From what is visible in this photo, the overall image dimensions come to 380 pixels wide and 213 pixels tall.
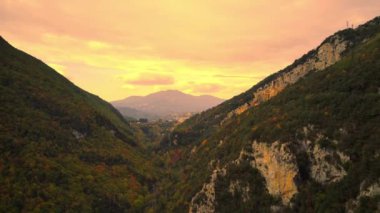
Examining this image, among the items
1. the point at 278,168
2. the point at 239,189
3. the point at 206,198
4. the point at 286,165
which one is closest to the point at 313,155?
the point at 286,165

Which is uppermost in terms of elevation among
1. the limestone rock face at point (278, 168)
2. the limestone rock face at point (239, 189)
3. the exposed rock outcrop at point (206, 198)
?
the limestone rock face at point (278, 168)

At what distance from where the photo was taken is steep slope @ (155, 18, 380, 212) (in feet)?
272

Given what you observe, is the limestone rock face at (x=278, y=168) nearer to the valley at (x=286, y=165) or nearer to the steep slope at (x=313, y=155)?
the steep slope at (x=313, y=155)

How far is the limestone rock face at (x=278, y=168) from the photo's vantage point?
102438 mm

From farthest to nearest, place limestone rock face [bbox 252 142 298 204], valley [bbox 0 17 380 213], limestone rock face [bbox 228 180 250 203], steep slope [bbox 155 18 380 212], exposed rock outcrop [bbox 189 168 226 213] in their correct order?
1. exposed rock outcrop [bbox 189 168 226 213]
2. limestone rock face [bbox 228 180 250 203]
3. limestone rock face [bbox 252 142 298 204]
4. valley [bbox 0 17 380 213]
5. steep slope [bbox 155 18 380 212]

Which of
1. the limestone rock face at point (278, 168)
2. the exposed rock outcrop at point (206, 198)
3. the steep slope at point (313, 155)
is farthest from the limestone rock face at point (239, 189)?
the exposed rock outcrop at point (206, 198)

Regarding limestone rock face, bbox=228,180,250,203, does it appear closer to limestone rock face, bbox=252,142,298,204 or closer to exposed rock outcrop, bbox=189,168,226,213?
limestone rock face, bbox=252,142,298,204

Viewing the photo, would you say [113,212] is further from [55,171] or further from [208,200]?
[208,200]

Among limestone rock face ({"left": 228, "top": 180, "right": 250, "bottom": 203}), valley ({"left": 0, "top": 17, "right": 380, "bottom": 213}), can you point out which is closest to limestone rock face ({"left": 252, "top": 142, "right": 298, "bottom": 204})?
valley ({"left": 0, "top": 17, "right": 380, "bottom": 213})

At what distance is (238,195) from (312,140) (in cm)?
3272

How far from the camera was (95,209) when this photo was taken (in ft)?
593

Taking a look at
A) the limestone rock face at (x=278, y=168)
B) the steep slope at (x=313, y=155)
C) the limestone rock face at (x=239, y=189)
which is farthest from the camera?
the limestone rock face at (x=239, y=189)

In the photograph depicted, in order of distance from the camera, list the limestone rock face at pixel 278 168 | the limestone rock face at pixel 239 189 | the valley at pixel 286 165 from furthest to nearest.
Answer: the limestone rock face at pixel 239 189, the limestone rock face at pixel 278 168, the valley at pixel 286 165

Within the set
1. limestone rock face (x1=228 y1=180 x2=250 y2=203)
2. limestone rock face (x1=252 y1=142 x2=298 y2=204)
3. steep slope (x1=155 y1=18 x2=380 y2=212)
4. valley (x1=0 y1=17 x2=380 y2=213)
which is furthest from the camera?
limestone rock face (x1=228 y1=180 x2=250 y2=203)
